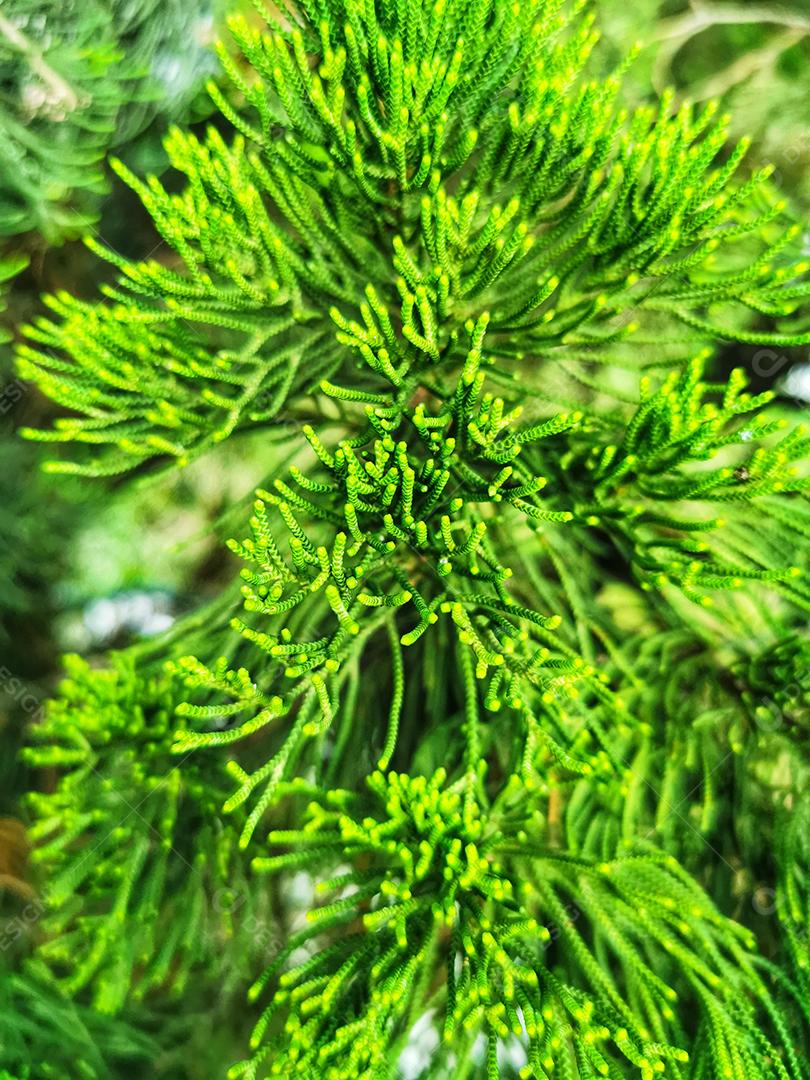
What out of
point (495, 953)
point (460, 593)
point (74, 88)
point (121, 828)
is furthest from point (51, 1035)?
point (74, 88)

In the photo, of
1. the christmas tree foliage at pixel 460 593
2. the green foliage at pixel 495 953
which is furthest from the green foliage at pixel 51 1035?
the green foliage at pixel 495 953

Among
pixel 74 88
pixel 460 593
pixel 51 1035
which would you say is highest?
pixel 74 88

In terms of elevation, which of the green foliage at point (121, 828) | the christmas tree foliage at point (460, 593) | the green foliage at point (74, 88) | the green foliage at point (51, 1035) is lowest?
the green foliage at point (51, 1035)

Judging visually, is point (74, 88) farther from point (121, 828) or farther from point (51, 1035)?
point (51, 1035)

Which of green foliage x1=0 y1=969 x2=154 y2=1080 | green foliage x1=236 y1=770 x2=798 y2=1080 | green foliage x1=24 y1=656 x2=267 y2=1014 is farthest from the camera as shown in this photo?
green foliage x1=0 y1=969 x2=154 y2=1080

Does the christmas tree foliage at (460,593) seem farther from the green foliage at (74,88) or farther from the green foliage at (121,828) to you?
the green foliage at (74,88)

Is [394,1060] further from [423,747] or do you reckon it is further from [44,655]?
[44,655]

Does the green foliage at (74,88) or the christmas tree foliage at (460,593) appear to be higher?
the green foliage at (74,88)

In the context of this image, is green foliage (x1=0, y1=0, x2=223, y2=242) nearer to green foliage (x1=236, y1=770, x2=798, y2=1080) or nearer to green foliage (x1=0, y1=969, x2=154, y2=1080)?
green foliage (x1=236, y1=770, x2=798, y2=1080)

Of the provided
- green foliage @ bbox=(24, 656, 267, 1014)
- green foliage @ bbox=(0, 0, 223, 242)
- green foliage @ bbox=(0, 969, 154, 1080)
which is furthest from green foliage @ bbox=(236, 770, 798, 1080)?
green foliage @ bbox=(0, 0, 223, 242)
